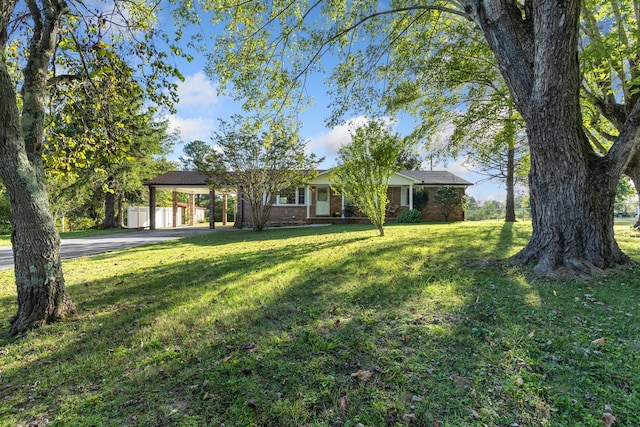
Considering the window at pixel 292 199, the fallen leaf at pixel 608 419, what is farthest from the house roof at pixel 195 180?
the fallen leaf at pixel 608 419

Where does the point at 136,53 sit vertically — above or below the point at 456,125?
below

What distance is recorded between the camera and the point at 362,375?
7.88ft

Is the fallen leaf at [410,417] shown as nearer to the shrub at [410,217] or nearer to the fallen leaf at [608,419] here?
the fallen leaf at [608,419]

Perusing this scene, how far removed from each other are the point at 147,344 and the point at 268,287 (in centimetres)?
201

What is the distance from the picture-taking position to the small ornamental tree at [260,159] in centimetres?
1448

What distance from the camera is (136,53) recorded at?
4.62m

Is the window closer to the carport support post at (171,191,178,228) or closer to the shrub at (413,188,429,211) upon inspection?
the shrub at (413,188,429,211)

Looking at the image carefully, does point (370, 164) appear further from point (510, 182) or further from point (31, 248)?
point (510, 182)

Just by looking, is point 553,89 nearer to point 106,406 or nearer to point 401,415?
point 401,415

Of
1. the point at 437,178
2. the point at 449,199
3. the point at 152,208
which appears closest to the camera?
the point at 449,199

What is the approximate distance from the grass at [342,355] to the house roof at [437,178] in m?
17.6

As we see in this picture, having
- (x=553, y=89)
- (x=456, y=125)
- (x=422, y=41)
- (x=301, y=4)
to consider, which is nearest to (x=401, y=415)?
(x=553, y=89)

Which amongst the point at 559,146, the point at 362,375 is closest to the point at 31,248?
the point at 362,375

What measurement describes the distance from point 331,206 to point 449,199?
8285 millimetres
